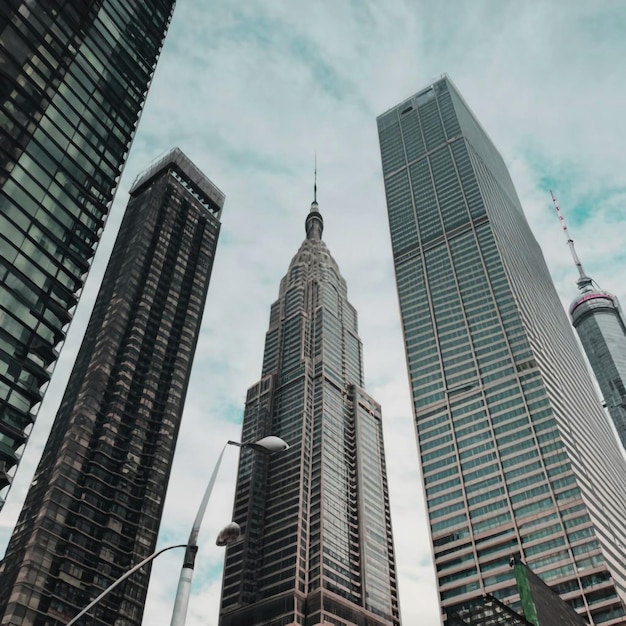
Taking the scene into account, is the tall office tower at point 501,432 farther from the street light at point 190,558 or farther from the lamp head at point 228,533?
the street light at point 190,558

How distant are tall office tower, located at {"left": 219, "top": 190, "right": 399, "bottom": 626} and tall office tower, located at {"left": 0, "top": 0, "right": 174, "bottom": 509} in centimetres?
10716

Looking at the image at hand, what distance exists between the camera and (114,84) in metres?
72.1

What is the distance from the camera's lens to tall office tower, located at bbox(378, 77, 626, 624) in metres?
118

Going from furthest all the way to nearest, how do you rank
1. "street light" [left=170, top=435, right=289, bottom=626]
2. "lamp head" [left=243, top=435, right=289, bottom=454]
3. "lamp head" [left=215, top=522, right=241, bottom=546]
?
1. "lamp head" [left=215, top=522, right=241, bottom=546]
2. "lamp head" [left=243, top=435, right=289, bottom=454]
3. "street light" [left=170, top=435, right=289, bottom=626]

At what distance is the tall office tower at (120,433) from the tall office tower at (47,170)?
61.8 m

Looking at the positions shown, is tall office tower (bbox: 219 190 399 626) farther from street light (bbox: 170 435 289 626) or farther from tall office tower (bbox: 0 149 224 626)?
street light (bbox: 170 435 289 626)

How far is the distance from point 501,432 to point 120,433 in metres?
84.3

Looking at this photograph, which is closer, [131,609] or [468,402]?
[131,609]

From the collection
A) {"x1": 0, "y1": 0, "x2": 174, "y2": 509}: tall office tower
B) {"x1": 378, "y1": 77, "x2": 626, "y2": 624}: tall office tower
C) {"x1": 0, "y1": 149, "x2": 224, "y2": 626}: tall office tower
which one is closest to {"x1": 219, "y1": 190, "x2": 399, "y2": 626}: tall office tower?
{"x1": 378, "y1": 77, "x2": 626, "y2": 624}: tall office tower

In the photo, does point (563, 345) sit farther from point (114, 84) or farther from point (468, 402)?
point (114, 84)

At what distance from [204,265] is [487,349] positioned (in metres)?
81.5

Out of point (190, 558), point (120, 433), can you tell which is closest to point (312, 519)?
point (120, 433)

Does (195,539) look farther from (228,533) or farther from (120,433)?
(120,433)

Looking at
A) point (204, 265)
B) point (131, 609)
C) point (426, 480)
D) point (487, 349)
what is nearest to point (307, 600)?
point (426, 480)
